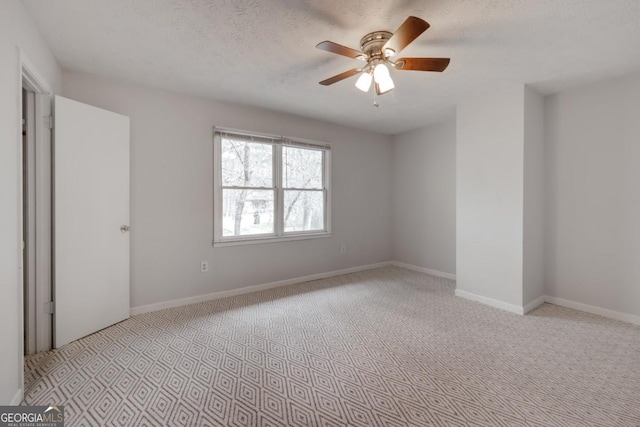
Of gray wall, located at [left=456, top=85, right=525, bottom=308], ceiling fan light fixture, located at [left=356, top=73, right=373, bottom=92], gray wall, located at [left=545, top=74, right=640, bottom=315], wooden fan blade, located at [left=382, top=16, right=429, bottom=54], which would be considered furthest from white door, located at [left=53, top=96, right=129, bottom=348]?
gray wall, located at [left=545, top=74, right=640, bottom=315]

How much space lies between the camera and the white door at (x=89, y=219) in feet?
8.07

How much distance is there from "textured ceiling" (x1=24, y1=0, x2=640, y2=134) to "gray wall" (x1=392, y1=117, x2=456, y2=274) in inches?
54.7

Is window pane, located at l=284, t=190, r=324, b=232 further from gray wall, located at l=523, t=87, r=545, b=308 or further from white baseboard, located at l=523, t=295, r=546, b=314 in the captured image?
white baseboard, located at l=523, t=295, r=546, b=314

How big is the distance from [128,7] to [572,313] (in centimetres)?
488

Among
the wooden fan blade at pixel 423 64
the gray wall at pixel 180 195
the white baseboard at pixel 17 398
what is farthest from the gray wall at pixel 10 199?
the wooden fan blade at pixel 423 64

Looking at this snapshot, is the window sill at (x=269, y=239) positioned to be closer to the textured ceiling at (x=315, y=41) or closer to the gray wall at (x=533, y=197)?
the textured ceiling at (x=315, y=41)

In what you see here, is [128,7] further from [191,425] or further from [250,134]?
[191,425]

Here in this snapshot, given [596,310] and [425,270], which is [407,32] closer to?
[596,310]

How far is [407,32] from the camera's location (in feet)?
5.78

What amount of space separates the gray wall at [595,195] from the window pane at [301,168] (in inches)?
117

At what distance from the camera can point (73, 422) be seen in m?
1.64

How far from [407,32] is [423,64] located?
0.47m

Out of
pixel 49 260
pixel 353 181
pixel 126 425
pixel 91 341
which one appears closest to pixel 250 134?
pixel 353 181

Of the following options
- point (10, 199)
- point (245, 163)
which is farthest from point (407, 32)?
point (245, 163)
